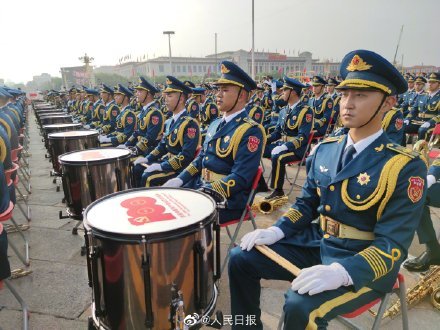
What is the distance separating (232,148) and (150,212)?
162cm

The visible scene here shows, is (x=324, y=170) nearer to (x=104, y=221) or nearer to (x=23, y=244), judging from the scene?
(x=104, y=221)

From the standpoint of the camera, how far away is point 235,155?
347cm

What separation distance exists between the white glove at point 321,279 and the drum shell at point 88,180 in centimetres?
271

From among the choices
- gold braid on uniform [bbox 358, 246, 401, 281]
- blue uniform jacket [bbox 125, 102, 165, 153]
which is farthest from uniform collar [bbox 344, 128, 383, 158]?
blue uniform jacket [bbox 125, 102, 165, 153]

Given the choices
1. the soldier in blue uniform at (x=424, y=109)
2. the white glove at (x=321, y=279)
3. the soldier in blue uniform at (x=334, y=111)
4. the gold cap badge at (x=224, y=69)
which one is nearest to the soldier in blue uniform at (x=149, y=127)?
the gold cap badge at (x=224, y=69)

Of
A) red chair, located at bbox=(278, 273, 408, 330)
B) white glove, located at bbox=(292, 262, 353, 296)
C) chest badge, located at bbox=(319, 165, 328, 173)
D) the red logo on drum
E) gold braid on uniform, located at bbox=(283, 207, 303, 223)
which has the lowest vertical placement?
red chair, located at bbox=(278, 273, 408, 330)

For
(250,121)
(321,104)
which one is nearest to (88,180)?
(250,121)

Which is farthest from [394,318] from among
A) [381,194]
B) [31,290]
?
[31,290]

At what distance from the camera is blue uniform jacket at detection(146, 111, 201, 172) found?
4648 mm

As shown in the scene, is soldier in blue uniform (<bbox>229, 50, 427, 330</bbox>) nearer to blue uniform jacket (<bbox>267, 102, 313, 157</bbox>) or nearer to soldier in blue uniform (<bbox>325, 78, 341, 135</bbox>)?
blue uniform jacket (<bbox>267, 102, 313, 157</bbox>)

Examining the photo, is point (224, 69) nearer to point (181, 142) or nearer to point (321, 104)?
point (181, 142)

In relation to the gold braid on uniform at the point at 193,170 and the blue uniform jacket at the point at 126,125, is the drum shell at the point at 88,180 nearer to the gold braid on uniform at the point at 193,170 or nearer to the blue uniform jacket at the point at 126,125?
the gold braid on uniform at the point at 193,170

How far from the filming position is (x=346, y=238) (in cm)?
208

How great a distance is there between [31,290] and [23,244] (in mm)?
1418
